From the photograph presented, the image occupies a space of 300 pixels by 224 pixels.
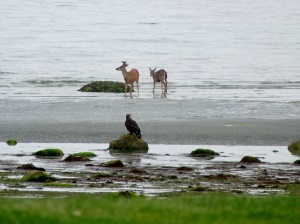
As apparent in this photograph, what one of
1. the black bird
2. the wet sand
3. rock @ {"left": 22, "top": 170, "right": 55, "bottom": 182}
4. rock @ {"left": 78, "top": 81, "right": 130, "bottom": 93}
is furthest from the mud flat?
rock @ {"left": 78, "top": 81, "right": 130, "bottom": 93}

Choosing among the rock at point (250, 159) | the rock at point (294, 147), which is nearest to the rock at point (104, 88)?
the rock at point (294, 147)

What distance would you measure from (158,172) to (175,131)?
26.1ft

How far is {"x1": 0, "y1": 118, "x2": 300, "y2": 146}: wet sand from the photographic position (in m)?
23.5

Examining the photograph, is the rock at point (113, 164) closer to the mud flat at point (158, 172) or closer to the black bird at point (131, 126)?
the mud flat at point (158, 172)

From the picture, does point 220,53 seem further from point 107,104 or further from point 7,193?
point 7,193

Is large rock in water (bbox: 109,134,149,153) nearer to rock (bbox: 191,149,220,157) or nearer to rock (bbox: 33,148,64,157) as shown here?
rock (bbox: 191,149,220,157)

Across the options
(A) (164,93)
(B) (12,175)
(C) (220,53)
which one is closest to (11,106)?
(A) (164,93)

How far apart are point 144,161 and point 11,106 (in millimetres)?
14351

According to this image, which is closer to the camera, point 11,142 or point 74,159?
point 74,159

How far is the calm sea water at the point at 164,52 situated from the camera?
126ft

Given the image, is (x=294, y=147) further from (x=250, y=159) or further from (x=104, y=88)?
(x=104, y=88)

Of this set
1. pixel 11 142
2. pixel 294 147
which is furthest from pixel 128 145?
pixel 294 147

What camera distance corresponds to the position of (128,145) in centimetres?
2161

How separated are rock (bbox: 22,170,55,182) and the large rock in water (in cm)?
A: 579
